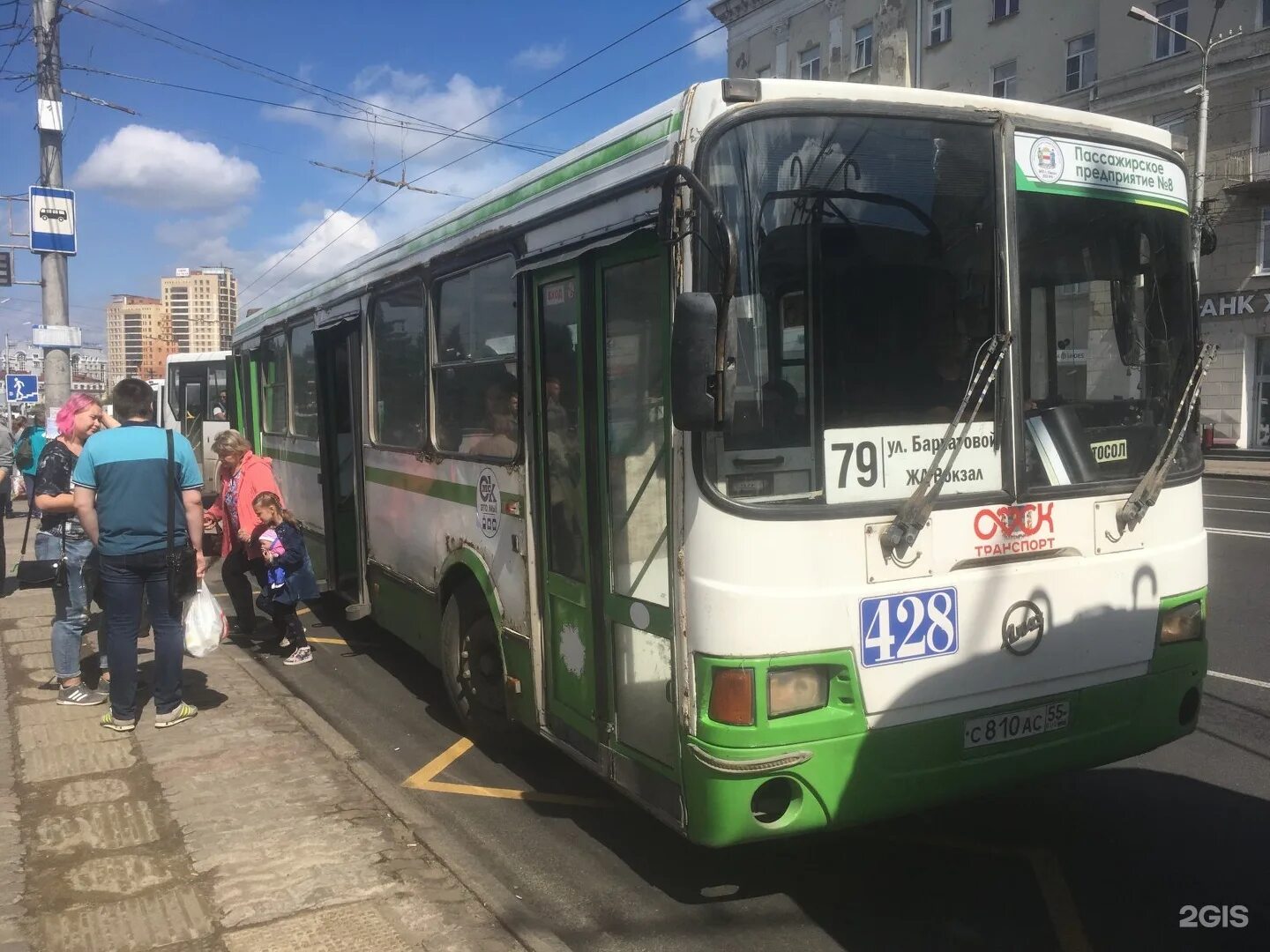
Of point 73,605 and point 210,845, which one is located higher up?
point 73,605

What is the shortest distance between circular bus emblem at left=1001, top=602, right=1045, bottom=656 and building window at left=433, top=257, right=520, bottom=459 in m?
2.26

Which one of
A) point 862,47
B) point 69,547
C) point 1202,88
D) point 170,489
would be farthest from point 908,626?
point 862,47

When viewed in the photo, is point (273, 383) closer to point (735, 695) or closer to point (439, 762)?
point (439, 762)

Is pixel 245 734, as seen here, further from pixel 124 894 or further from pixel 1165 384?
pixel 1165 384

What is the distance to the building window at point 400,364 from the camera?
6398 millimetres

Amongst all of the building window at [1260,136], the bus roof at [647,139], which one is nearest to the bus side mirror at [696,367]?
the bus roof at [647,139]

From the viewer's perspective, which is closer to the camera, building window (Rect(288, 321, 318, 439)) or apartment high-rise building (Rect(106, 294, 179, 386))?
building window (Rect(288, 321, 318, 439))

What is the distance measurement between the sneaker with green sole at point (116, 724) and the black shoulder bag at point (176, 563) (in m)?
0.69

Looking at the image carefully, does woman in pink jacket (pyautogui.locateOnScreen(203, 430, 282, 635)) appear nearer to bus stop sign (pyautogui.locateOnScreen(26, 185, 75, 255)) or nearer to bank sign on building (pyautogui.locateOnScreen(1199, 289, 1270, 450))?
bus stop sign (pyautogui.locateOnScreen(26, 185, 75, 255))

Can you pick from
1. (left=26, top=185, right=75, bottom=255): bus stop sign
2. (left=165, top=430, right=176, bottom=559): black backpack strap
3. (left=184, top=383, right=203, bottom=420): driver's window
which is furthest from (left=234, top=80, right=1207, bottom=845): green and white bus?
(left=184, top=383, right=203, bottom=420): driver's window

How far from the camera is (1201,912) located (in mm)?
3854

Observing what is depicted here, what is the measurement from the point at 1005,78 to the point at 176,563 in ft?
107

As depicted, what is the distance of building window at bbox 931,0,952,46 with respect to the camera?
113 feet

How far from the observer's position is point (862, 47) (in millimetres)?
36969
